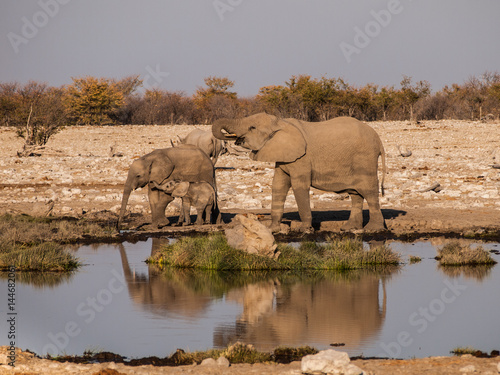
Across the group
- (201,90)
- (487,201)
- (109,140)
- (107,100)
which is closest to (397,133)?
(109,140)

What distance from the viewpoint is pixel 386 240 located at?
16750 millimetres

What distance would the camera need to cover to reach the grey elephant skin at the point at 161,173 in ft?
59.3

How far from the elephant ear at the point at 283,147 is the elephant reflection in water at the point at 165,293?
156 inches

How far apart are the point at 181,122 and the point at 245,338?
44830mm

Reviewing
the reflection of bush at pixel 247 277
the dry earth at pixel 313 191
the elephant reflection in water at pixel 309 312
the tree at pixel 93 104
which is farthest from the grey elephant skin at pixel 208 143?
the tree at pixel 93 104

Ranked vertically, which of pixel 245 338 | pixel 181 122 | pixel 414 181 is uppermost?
pixel 181 122

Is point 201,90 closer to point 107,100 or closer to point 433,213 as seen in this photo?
point 107,100

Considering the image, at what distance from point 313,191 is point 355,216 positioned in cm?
660

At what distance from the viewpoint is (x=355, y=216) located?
709 inches

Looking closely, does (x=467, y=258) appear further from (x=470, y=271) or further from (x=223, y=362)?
(x=223, y=362)

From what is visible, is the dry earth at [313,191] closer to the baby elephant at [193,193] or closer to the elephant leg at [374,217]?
the elephant leg at [374,217]

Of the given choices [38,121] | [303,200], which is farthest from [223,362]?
[38,121]

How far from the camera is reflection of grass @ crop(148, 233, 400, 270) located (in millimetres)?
13500

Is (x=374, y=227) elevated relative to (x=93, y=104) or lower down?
lower down
